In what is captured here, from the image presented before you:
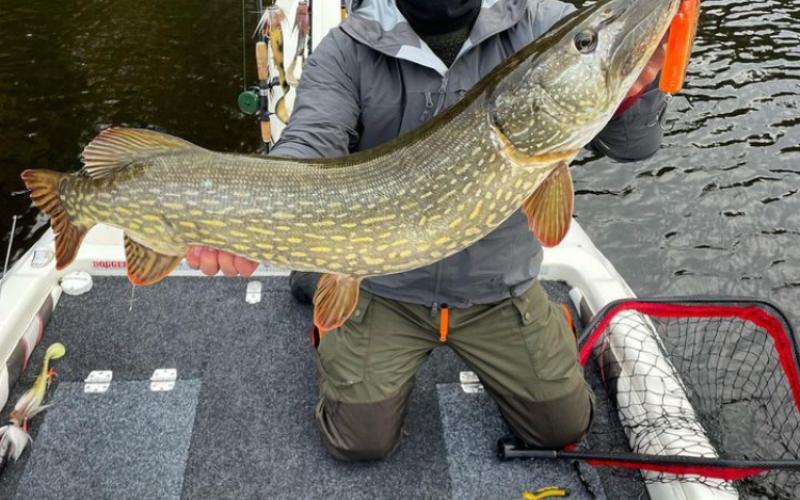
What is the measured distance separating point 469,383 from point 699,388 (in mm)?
1408

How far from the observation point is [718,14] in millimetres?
7953

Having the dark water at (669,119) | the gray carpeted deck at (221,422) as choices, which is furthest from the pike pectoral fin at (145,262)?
the dark water at (669,119)

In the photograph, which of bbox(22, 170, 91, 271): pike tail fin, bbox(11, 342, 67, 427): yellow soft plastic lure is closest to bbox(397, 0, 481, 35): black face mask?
bbox(22, 170, 91, 271): pike tail fin

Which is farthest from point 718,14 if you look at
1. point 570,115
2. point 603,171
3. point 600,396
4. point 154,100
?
point 570,115

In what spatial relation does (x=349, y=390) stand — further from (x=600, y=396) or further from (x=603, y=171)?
(x=603, y=171)

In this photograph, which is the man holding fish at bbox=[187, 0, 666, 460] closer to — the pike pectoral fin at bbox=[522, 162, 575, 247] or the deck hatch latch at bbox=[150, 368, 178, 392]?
the pike pectoral fin at bbox=[522, 162, 575, 247]

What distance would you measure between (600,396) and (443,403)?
61cm

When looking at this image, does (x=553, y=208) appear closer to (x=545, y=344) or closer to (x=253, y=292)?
(x=545, y=344)

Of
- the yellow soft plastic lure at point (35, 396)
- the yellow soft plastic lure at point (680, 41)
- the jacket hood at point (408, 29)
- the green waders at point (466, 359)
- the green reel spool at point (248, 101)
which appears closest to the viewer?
the yellow soft plastic lure at point (680, 41)

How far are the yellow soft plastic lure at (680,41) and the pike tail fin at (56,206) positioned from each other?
5.11ft

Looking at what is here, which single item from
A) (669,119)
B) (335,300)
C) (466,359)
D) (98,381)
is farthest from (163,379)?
(669,119)

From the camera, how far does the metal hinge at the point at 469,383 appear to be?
8.20 feet

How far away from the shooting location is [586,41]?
4.80ft

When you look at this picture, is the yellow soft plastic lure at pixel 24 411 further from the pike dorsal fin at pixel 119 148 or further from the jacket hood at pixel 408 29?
Result: the jacket hood at pixel 408 29
